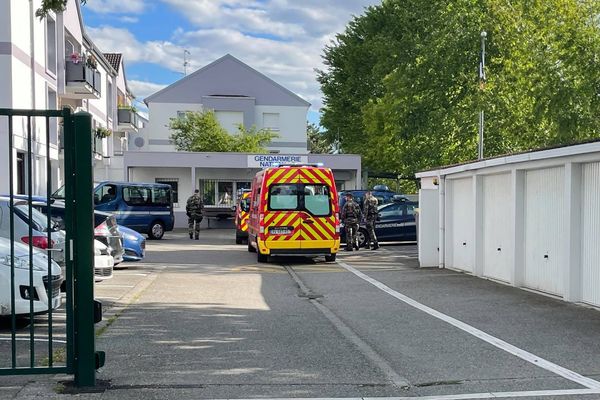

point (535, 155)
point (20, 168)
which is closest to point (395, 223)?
point (535, 155)

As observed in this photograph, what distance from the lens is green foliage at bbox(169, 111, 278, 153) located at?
4325cm

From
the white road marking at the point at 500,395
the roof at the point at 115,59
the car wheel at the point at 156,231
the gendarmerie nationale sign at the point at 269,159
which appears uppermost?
the roof at the point at 115,59

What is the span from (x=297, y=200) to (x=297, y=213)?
14.6 inches

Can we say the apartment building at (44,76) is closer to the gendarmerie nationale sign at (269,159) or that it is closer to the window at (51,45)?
the window at (51,45)

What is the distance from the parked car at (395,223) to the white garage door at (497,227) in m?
8.04

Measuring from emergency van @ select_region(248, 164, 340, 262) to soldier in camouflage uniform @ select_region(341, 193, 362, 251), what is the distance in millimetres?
3049

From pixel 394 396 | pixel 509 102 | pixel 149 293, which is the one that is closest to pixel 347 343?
pixel 394 396

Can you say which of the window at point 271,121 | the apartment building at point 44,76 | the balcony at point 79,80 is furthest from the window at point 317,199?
the window at point 271,121

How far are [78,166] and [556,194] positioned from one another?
27.0 ft

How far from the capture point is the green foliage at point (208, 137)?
142 ft

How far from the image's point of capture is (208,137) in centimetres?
4325

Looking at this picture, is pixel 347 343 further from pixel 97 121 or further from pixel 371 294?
pixel 97 121

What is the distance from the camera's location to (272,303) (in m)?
10.3

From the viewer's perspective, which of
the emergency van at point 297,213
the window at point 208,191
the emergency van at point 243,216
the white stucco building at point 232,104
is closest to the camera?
the emergency van at point 297,213
